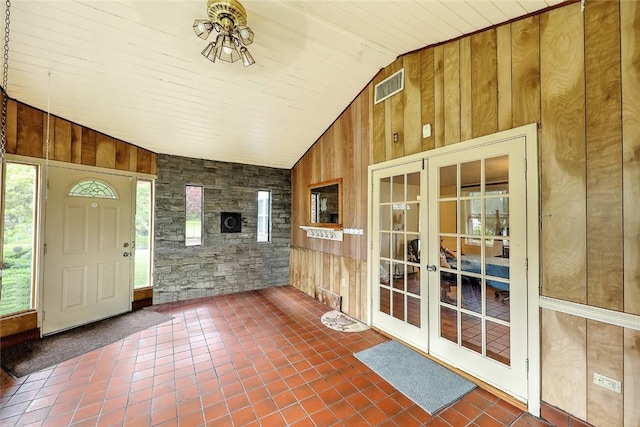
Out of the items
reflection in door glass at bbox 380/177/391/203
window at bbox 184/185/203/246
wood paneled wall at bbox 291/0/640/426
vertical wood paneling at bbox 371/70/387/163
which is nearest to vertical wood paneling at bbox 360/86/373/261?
vertical wood paneling at bbox 371/70/387/163

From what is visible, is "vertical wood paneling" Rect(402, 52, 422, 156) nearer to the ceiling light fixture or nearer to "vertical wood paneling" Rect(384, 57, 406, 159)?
"vertical wood paneling" Rect(384, 57, 406, 159)

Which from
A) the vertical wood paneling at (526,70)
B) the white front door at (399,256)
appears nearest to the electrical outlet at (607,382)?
the white front door at (399,256)

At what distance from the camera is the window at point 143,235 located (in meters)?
4.13

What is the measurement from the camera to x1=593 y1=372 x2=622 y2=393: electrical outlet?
1.62 m

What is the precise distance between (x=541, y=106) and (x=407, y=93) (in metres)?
1.32

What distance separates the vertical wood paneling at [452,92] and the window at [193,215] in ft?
13.2

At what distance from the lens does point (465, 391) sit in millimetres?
2164

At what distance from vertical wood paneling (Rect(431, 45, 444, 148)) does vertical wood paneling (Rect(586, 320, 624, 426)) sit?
1819mm

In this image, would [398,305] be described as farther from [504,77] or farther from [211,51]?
[211,51]

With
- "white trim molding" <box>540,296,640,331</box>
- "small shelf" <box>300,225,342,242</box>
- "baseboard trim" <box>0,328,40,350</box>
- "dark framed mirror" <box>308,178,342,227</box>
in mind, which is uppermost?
"dark framed mirror" <box>308,178,342,227</box>

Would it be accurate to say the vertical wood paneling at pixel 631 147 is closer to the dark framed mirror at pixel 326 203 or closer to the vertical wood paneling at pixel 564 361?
the vertical wood paneling at pixel 564 361

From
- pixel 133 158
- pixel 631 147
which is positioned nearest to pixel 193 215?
pixel 133 158

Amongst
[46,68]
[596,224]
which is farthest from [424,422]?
[46,68]

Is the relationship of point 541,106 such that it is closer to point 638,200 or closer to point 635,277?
point 638,200
